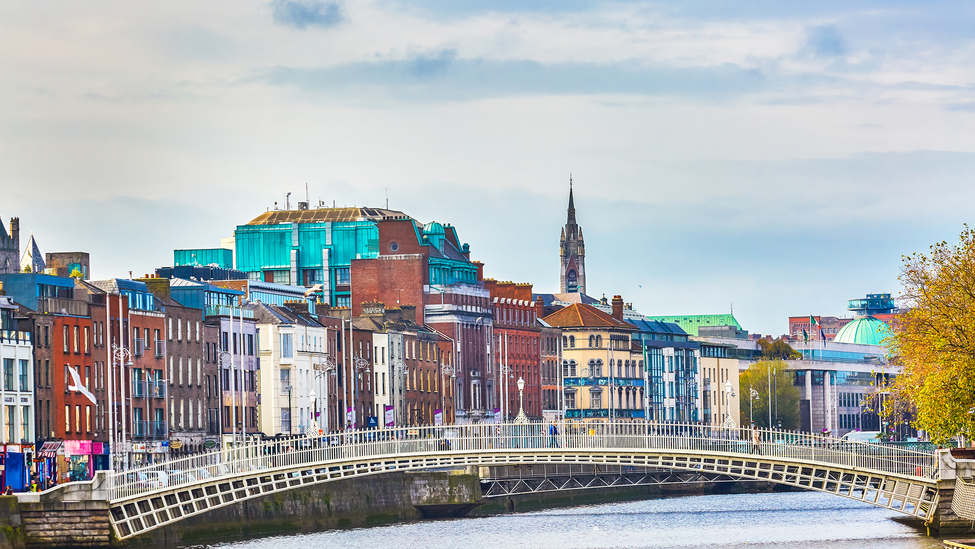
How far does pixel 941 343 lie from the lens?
9750 centimetres

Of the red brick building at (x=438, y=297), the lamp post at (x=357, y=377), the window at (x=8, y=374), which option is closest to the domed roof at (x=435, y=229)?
the red brick building at (x=438, y=297)

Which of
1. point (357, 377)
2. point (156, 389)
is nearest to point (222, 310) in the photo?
point (156, 389)

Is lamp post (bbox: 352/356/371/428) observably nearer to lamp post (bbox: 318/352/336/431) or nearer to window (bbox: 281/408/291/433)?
lamp post (bbox: 318/352/336/431)

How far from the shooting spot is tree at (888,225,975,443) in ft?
316

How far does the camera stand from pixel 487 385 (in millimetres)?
194375

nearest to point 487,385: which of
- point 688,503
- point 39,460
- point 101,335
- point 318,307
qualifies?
point 318,307

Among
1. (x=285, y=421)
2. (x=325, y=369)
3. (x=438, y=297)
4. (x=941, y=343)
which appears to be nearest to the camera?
(x=941, y=343)

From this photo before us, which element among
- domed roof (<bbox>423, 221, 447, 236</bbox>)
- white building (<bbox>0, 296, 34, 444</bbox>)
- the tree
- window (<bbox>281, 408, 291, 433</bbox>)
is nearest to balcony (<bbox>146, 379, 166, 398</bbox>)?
white building (<bbox>0, 296, 34, 444</bbox>)

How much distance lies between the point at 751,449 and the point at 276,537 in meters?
24.7

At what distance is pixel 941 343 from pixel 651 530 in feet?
89.8

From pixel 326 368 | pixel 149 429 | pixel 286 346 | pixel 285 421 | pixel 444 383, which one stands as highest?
pixel 286 346

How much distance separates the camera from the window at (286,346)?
14975 cm

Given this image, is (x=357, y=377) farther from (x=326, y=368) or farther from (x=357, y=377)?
(x=326, y=368)

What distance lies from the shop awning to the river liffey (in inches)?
443
